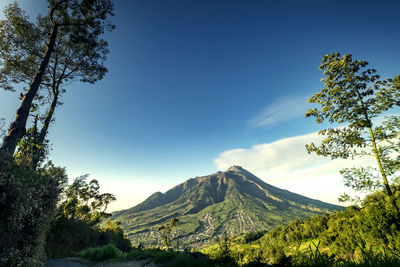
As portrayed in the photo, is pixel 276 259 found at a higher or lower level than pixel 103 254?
higher

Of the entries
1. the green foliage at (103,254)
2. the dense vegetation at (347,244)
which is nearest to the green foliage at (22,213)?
the dense vegetation at (347,244)

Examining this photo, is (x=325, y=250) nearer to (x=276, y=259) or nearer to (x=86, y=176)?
(x=276, y=259)

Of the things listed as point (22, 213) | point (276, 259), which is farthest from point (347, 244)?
point (22, 213)

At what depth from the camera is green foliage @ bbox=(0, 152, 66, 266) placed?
4.13 m

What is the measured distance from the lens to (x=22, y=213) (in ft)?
14.1

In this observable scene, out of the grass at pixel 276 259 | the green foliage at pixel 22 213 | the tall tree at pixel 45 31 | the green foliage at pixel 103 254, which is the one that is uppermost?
the tall tree at pixel 45 31

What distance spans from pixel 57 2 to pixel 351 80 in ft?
68.6

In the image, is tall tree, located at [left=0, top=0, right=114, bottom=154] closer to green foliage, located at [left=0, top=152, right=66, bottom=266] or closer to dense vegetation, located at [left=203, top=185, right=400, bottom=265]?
green foliage, located at [left=0, top=152, right=66, bottom=266]

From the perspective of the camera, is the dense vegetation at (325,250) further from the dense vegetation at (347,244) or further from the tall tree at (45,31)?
the tall tree at (45,31)

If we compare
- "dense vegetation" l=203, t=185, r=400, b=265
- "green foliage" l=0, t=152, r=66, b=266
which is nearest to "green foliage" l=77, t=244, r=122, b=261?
"green foliage" l=0, t=152, r=66, b=266

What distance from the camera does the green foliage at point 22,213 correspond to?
4.13 meters

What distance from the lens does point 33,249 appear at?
483cm

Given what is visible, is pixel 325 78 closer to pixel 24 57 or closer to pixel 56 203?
pixel 56 203

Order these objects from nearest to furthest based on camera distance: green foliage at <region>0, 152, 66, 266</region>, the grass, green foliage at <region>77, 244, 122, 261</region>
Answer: the grass < green foliage at <region>0, 152, 66, 266</region> < green foliage at <region>77, 244, 122, 261</region>
